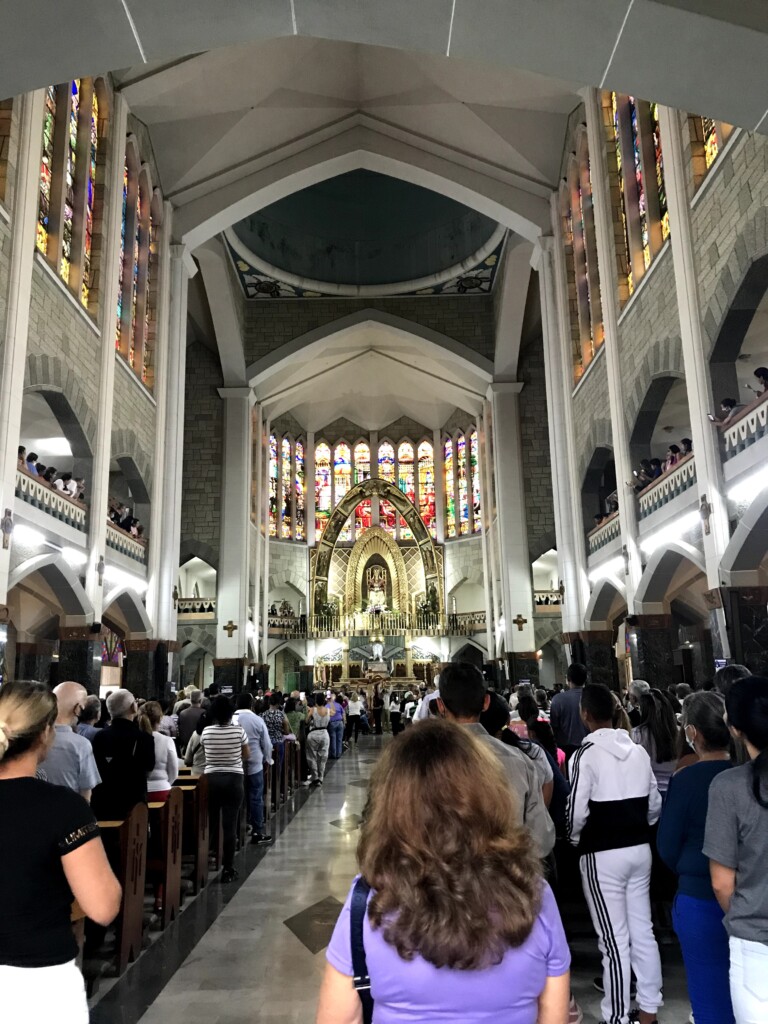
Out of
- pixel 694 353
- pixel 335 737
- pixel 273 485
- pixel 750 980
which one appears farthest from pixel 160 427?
pixel 750 980

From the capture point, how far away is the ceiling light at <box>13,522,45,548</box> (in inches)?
397

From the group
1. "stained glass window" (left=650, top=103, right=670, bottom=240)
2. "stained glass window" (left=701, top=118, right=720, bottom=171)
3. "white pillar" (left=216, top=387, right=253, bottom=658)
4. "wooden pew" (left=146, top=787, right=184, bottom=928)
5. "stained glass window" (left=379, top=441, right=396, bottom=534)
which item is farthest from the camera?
"stained glass window" (left=379, top=441, right=396, bottom=534)

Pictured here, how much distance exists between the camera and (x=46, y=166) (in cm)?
1205

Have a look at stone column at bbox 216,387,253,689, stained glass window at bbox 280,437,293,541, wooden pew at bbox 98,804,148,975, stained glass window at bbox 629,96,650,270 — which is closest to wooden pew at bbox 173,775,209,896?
wooden pew at bbox 98,804,148,975

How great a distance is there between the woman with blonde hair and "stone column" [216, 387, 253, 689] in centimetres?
2006

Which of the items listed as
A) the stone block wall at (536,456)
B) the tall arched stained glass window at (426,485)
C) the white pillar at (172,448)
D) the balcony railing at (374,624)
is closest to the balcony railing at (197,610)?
the balcony railing at (374,624)

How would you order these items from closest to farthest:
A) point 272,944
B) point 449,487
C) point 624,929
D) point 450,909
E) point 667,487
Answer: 1. point 450,909
2. point 624,929
3. point 272,944
4. point 667,487
5. point 449,487

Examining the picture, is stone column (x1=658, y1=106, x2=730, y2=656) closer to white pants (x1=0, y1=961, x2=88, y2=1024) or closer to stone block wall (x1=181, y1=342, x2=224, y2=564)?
white pants (x1=0, y1=961, x2=88, y2=1024)

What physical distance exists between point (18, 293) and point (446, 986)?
1064 cm

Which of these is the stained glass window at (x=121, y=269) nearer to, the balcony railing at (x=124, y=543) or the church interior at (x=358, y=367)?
the church interior at (x=358, y=367)

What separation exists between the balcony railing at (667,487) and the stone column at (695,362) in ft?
1.58

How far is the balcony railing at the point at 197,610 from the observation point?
22516 millimetres

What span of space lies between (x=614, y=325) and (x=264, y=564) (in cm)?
1697

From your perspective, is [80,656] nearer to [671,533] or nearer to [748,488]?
[671,533]
